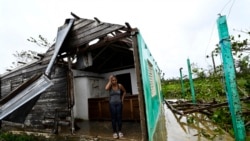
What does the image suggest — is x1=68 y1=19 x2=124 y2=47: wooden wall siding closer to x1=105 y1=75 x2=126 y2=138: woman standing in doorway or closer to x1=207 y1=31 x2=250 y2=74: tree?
x1=105 y1=75 x2=126 y2=138: woman standing in doorway

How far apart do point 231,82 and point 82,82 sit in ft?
27.9

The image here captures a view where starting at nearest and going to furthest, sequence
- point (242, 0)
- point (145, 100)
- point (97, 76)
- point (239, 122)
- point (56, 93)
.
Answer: point (239, 122), point (242, 0), point (145, 100), point (56, 93), point (97, 76)

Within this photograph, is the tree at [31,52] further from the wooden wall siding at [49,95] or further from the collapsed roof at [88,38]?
the collapsed roof at [88,38]

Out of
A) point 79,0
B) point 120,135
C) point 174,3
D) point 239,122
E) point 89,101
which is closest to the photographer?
point 239,122

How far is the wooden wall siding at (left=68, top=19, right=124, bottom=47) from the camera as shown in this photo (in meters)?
5.57

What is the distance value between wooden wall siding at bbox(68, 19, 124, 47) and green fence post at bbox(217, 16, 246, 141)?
2.83m

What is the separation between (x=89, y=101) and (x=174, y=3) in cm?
605

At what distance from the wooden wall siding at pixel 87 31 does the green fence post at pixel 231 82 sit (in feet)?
9.29

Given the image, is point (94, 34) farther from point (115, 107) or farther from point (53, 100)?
point (53, 100)

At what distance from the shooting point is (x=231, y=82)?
2719 mm

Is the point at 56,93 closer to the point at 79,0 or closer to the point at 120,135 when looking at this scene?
the point at 120,135

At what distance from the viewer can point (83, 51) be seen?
653 centimetres

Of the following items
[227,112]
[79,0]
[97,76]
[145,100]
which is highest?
[79,0]

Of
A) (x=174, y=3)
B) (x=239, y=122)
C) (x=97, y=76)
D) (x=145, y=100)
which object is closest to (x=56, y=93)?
(x=97, y=76)
